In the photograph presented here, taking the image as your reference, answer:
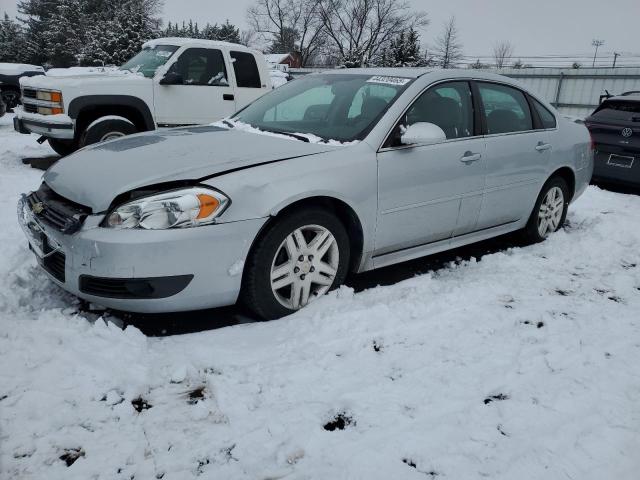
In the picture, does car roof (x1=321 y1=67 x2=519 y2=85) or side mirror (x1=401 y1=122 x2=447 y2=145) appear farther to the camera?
car roof (x1=321 y1=67 x2=519 y2=85)

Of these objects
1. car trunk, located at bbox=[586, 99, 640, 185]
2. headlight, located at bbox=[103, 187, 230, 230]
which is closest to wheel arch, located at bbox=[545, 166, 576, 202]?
car trunk, located at bbox=[586, 99, 640, 185]

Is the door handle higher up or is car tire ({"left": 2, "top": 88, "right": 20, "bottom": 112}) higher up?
the door handle

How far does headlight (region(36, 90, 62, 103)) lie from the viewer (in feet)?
22.5

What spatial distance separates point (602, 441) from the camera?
2.13 m

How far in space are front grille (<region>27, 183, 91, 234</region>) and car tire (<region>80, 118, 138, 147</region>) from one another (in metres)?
3.88

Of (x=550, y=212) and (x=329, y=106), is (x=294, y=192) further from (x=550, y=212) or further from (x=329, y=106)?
(x=550, y=212)

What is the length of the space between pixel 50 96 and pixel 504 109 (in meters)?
5.82

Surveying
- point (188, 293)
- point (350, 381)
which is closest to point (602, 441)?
point (350, 381)

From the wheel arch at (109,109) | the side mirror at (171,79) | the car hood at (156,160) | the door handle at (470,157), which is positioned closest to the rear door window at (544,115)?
the door handle at (470,157)

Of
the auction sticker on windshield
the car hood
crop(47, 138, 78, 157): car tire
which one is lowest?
crop(47, 138, 78, 157): car tire

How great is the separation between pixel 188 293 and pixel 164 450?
36.7 inches

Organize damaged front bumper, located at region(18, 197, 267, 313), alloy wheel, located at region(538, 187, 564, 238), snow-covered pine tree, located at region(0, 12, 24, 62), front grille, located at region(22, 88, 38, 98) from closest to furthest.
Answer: damaged front bumper, located at region(18, 197, 267, 313) < alloy wheel, located at region(538, 187, 564, 238) < front grille, located at region(22, 88, 38, 98) < snow-covered pine tree, located at region(0, 12, 24, 62)

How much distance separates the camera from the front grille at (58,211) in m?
2.73

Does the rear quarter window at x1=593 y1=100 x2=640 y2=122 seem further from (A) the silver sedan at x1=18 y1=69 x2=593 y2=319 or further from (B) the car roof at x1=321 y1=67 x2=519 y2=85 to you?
(B) the car roof at x1=321 y1=67 x2=519 y2=85
